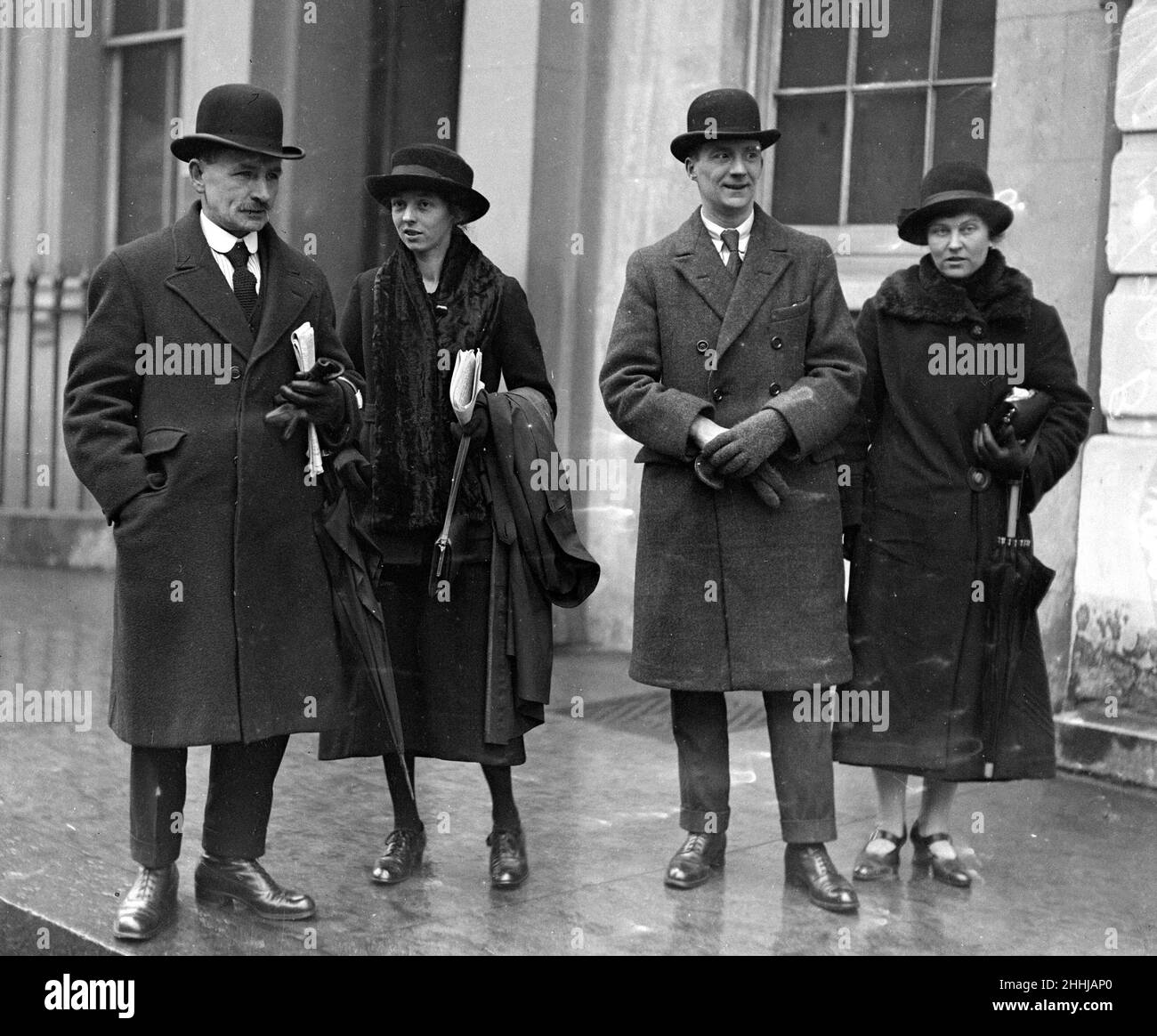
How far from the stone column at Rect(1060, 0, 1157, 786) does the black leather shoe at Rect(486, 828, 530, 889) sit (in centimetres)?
248

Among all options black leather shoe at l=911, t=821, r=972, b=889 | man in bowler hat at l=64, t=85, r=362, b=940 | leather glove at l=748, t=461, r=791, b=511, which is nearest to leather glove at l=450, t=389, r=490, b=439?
man in bowler hat at l=64, t=85, r=362, b=940

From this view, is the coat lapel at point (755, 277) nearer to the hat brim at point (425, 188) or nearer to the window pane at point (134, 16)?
the hat brim at point (425, 188)

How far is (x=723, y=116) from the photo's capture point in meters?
4.70

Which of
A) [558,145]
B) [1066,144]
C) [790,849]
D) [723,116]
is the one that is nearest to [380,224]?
[558,145]

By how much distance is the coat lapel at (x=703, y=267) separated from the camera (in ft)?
15.6

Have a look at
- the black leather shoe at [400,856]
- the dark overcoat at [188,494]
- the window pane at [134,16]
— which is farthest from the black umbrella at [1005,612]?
the window pane at [134,16]

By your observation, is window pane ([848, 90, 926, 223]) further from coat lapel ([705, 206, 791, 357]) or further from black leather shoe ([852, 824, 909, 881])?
black leather shoe ([852, 824, 909, 881])

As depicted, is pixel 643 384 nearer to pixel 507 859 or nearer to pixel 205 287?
pixel 205 287

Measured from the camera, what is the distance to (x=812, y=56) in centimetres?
781

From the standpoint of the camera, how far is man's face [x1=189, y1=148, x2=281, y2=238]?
431 centimetres

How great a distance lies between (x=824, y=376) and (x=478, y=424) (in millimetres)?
985

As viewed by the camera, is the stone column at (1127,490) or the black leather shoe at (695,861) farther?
the stone column at (1127,490)
